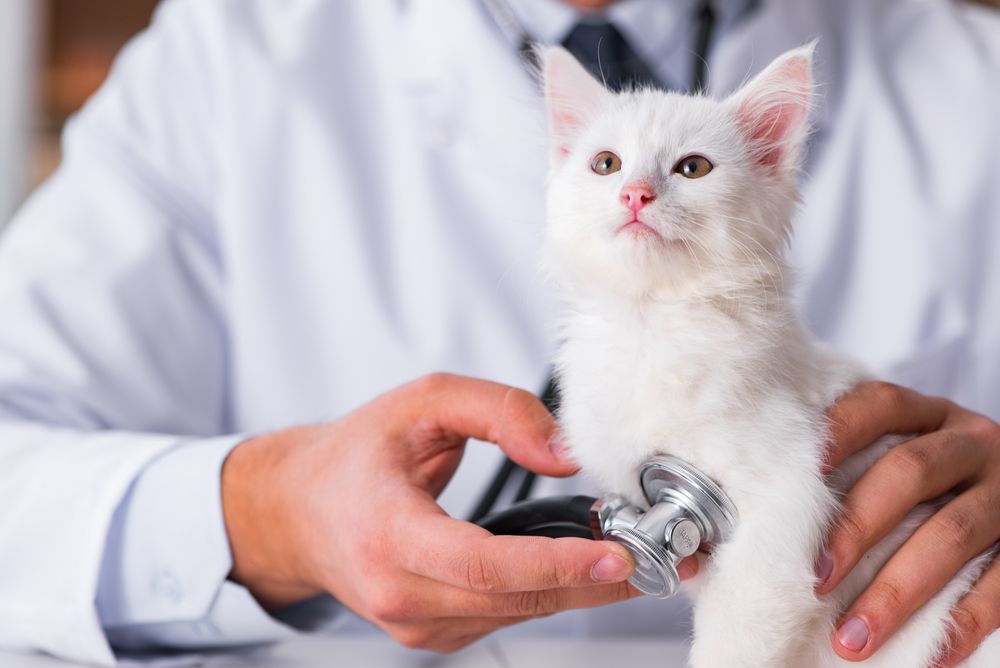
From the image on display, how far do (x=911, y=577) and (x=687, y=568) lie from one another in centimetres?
17

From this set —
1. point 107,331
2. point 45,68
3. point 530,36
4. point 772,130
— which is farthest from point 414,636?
point 45,68

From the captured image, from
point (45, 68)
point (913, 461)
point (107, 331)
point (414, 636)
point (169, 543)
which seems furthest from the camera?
point (45, 68)

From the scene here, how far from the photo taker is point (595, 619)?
1214mm

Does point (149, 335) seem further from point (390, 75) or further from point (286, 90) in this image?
point (390, 75)

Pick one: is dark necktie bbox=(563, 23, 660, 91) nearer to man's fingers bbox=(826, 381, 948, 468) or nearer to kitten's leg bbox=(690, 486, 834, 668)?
man's fingers bbox=(826, 381, 948, 468)

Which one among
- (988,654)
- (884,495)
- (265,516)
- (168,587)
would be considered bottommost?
(168,587)

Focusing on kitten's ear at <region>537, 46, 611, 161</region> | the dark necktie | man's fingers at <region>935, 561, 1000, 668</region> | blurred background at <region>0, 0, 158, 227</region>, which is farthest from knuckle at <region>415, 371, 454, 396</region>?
blurred background at <region>0, 0, 158, 227</region>

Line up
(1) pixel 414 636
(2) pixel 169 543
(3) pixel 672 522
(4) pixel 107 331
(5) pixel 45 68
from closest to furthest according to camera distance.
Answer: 1. (3) pixel 672 522
2. (1) pixel 414 636
3. (2) pixel 169 543
4. (4) pixel 107 331
5. (5) pixel 45 68

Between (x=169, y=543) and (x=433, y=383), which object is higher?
(x=433, y=383)

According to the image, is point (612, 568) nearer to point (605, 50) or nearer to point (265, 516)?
point (265, 516)

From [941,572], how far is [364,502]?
1.48 feet

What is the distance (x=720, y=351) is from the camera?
64cm

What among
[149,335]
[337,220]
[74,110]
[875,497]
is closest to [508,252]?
[337,220]

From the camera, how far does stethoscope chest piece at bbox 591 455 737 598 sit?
0.60m
